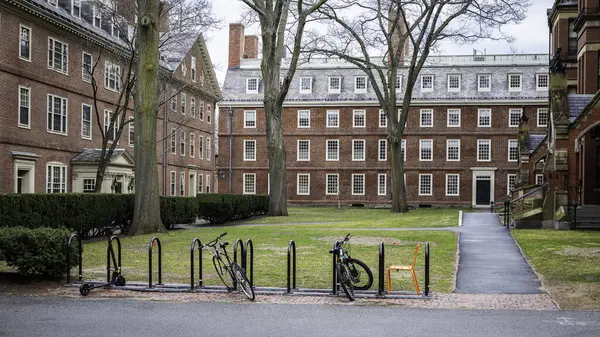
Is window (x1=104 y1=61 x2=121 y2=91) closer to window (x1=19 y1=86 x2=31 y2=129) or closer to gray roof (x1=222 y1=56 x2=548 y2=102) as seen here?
window (x1=19 y1=86 x2=31 y2=129)

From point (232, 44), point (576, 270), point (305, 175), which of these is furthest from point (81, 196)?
point (232, 44)

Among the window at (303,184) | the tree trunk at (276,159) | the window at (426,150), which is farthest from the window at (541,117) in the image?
the tree trunk at (276,159)

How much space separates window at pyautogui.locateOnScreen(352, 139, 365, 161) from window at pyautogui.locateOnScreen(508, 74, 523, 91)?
1273cm

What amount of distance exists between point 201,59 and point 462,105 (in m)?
21.4

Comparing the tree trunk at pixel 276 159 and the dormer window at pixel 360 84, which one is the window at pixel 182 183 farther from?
the dormer window at pixel 360 84

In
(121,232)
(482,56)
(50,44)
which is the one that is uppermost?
(482,56)

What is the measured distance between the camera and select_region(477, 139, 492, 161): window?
6012cm

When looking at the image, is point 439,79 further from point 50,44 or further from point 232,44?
point 50,44

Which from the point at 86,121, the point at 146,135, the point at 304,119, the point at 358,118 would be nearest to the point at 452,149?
the point at 358,118

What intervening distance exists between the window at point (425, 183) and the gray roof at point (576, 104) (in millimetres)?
31370

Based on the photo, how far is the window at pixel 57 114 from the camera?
3378 cm

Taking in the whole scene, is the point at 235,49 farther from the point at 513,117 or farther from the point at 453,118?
the point at 513,117

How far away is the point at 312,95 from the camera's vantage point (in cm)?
6444

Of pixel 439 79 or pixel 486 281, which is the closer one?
pixel 486 281
